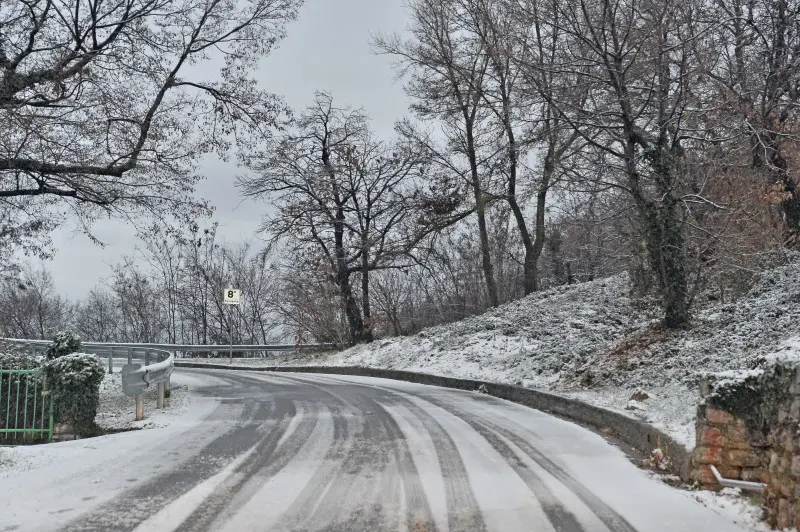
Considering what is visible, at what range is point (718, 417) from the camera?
6020 mm

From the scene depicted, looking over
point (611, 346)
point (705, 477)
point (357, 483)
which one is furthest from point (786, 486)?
point (611, 346)

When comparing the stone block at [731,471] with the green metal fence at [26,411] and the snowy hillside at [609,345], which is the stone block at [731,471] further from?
the green metal fence at [26,411]

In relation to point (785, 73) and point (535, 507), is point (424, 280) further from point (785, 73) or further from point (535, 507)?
point (535, 507)

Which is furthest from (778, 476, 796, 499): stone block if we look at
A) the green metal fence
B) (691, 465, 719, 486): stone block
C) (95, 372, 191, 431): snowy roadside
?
the green metal fence

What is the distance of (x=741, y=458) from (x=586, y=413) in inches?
180

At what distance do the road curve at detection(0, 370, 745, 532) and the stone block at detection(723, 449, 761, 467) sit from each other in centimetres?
57

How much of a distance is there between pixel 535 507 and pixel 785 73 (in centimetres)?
1334

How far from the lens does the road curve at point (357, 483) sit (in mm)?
5164

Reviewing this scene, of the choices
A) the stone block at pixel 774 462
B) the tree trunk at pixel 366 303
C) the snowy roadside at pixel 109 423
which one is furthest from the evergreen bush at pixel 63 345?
the tree trunk at pixel 366 303

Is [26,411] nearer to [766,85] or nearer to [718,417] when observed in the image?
[718,417]

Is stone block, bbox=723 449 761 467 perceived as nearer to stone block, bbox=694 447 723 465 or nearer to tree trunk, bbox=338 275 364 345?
stone block, bbox=694 447 723 465

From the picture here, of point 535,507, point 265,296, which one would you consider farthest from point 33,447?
point 265,296

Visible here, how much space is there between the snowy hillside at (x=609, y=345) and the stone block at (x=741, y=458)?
592 mm

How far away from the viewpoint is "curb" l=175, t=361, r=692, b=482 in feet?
22.5
